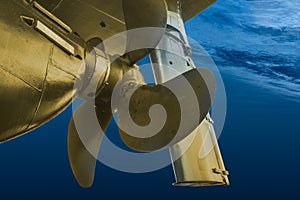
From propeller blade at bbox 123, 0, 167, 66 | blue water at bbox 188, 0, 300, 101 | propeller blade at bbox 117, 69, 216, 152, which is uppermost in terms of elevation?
blue water at bbox 188, 0, 300, 101

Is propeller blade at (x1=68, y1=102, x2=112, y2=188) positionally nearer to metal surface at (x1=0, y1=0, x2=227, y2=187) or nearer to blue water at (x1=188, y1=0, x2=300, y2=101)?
metal surface at (x1=0, y1=0, x2=227, y2=187)

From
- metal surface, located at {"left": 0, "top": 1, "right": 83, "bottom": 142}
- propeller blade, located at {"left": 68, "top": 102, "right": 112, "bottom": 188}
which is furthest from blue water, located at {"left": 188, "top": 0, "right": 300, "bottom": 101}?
metal surface, located at {"left": 0, "top": 1, "right": 83, "bottom": 142}

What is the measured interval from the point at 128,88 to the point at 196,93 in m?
0.43

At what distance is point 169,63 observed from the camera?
13.5 ft

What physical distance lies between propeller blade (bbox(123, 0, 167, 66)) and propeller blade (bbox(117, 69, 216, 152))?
23 cm

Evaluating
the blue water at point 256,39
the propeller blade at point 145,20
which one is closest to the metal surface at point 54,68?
the propeller blade at point 145,20

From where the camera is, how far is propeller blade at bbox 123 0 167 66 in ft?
4.84

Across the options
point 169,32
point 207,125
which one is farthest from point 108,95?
point 169,32

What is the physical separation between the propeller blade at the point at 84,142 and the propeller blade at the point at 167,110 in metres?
0.28

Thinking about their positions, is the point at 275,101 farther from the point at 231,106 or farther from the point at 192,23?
the point at 192,23

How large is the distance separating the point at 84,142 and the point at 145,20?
0.93 metres

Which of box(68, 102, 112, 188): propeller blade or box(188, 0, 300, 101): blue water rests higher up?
box(188, 0, 300, 101): blue water

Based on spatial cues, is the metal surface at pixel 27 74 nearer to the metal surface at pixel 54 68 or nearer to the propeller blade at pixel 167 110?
the metal surface at pixel 54 68

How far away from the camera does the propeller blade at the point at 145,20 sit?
148 centimetres
